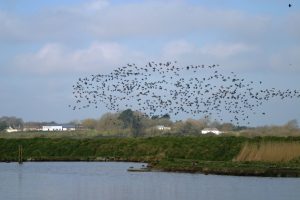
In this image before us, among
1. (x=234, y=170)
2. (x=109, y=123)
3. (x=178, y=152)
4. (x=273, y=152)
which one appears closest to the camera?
(x=234, y=170)

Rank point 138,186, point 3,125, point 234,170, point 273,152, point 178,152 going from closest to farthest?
point 138,186
point 234,170
point 273,152
point 178,152
point 3,125

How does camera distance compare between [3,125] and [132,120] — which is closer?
[132,120]

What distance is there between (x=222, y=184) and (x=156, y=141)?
30.8m

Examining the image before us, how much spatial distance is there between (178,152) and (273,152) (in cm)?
1465

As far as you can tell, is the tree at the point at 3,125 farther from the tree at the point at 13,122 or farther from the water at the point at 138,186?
the water at the point at 138,186

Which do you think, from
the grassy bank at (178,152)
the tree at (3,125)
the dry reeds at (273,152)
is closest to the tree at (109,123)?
the tree at (3,125)

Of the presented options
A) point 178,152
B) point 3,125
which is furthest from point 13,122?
point 178,152

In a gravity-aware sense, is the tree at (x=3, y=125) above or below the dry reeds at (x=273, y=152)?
above

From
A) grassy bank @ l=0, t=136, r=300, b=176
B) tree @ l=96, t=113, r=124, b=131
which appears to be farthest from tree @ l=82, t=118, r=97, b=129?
grassy bank @ l=0, t=136, r=300, b=176

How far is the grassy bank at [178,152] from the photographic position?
47.3 meters

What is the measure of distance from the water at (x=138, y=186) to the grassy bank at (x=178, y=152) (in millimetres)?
2335

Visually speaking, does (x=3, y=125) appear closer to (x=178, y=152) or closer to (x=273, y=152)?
(x=178, y=152)

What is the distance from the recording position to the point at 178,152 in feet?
212

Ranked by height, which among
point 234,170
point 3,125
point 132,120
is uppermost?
point 3,125
